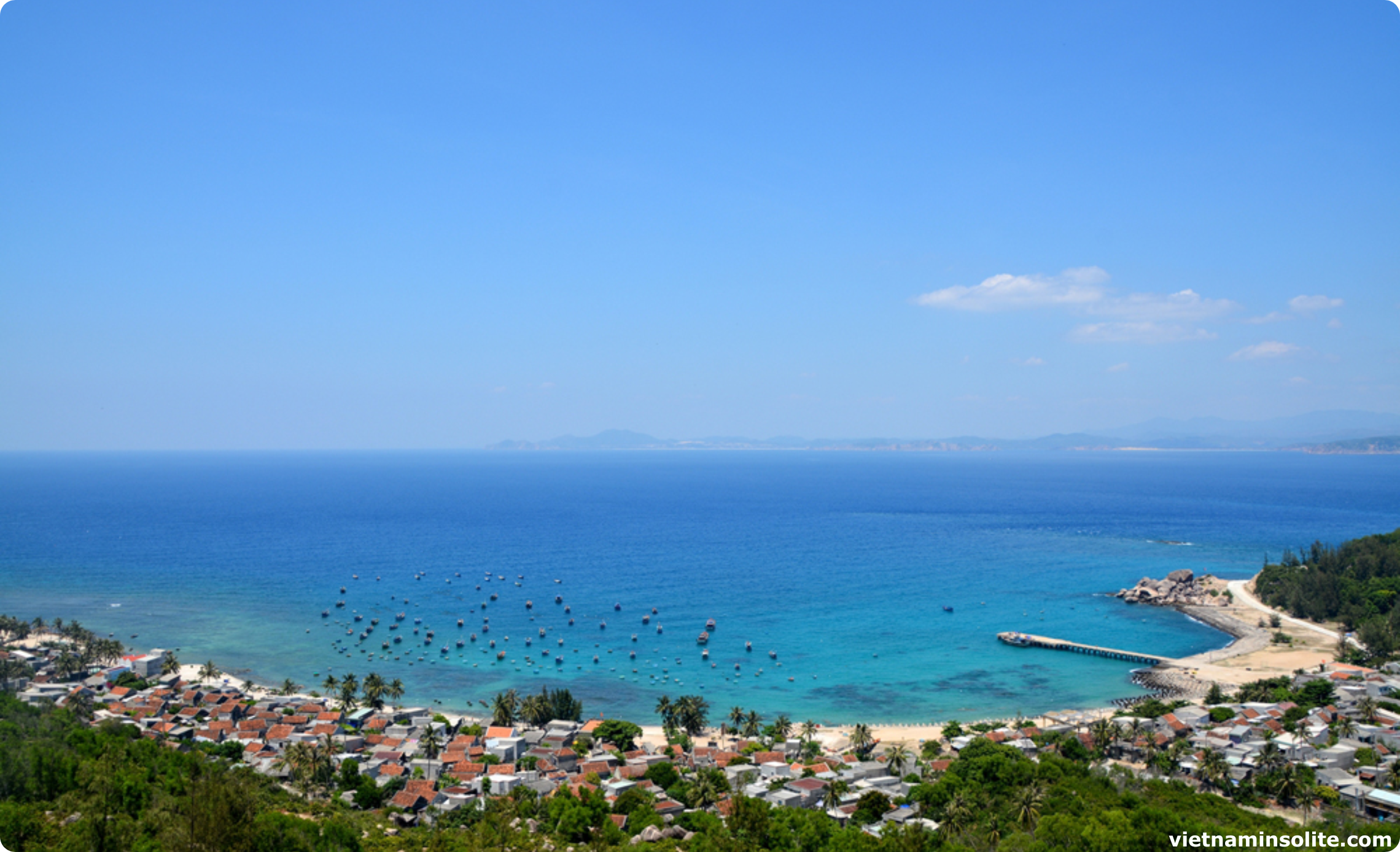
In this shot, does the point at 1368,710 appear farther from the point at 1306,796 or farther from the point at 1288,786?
the point at 1306,796

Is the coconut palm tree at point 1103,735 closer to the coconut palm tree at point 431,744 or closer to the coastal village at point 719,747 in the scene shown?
the coastal village at point 719,747

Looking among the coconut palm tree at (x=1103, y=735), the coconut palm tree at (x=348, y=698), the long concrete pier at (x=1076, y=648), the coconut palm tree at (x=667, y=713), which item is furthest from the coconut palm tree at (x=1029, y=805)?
the long concrete pier at (x=1076, y=648)

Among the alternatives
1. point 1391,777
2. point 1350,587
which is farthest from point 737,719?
point 1350,587

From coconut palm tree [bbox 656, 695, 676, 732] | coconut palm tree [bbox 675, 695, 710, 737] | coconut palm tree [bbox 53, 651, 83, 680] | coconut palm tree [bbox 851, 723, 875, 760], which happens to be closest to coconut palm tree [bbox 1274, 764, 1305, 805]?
coconut palm tree [bbox 851, 723, 875, 760]

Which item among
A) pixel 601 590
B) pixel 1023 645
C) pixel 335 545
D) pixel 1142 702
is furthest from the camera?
pixel 335 545

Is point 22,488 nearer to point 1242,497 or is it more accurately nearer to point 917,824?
point 917,824

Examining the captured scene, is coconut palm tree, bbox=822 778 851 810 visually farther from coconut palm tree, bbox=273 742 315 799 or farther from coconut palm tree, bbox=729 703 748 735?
coconut palm tree, bbox=273 742 315 799

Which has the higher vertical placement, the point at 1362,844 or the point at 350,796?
the point at 1362,844

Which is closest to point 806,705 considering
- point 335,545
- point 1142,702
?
point 1142,702
